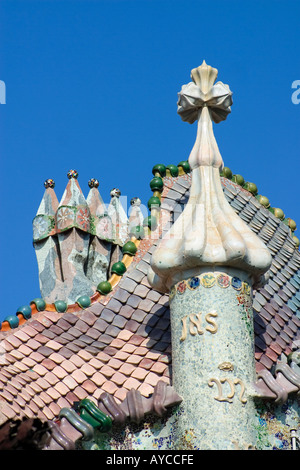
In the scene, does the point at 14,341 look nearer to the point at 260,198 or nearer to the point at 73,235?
the point at 73,235

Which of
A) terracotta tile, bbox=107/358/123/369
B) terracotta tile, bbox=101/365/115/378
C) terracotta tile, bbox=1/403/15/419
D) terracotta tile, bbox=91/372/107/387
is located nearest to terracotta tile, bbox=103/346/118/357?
terracotta tile, bbox=107/358/123/369

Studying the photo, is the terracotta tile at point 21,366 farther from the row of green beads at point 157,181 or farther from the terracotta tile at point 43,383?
the row of green beads at point 157,181

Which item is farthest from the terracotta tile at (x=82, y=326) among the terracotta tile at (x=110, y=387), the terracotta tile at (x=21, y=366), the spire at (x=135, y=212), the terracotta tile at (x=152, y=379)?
the spire at (x=135, y=212)

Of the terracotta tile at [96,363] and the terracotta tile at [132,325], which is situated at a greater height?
the terracotta tile at [132,325]

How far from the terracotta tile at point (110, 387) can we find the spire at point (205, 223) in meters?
0.89

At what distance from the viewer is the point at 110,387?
10.2 metres

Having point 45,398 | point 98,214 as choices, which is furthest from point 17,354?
point 98,214

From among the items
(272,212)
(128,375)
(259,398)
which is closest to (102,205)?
(272,212)

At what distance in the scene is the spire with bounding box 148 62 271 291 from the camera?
9844 mm

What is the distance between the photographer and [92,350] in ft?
35.1

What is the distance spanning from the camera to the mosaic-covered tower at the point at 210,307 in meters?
9.43

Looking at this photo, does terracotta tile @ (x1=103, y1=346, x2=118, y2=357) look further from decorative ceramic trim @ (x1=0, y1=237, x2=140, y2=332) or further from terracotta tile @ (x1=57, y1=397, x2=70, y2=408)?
terracotta tile @ (x1=57, y1=397, x2=70, y2=408)

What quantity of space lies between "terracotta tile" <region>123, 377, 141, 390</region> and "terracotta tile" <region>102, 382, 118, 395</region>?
0.27 feet

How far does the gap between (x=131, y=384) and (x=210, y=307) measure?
100cm
